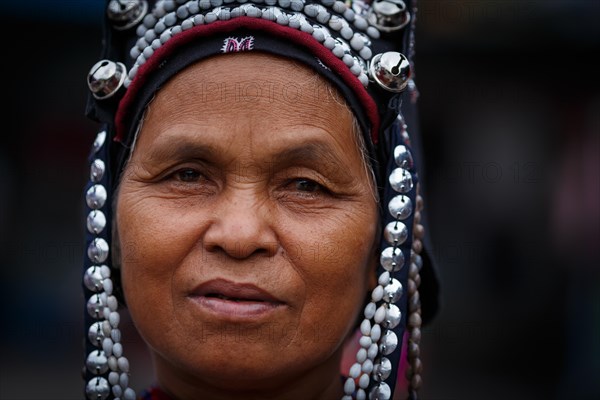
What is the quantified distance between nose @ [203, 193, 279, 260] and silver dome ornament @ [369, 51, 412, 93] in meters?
0.52

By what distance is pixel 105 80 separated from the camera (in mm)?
2223

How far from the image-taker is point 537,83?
846cm

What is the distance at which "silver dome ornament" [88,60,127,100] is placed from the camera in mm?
2223

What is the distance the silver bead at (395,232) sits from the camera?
2191 mm

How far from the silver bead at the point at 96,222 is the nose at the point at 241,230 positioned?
430mm

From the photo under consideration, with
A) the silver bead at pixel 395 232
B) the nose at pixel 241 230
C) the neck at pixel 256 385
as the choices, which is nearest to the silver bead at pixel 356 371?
the neck at pixel 256 385

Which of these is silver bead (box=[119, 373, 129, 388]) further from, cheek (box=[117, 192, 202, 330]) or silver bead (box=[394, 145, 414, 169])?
silver bead (box=[394, 145, 414, 169])

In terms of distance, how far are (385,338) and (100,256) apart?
0.89 metres

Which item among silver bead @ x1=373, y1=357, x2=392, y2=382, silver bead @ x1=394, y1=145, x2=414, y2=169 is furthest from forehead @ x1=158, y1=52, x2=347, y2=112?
silver bead @ x1=373, y1=357, x2=392, y2=382

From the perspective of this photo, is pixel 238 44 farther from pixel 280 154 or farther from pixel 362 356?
Answer: pixel 362 356

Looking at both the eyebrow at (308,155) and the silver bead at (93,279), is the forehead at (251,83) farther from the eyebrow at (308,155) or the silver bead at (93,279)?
the silver bead at (93,279)

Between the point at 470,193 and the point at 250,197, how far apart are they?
6.70 metres

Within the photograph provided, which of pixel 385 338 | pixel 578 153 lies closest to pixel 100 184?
pixel 385 338

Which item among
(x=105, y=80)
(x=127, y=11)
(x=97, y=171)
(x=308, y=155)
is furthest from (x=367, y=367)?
(x=127, y=11)
